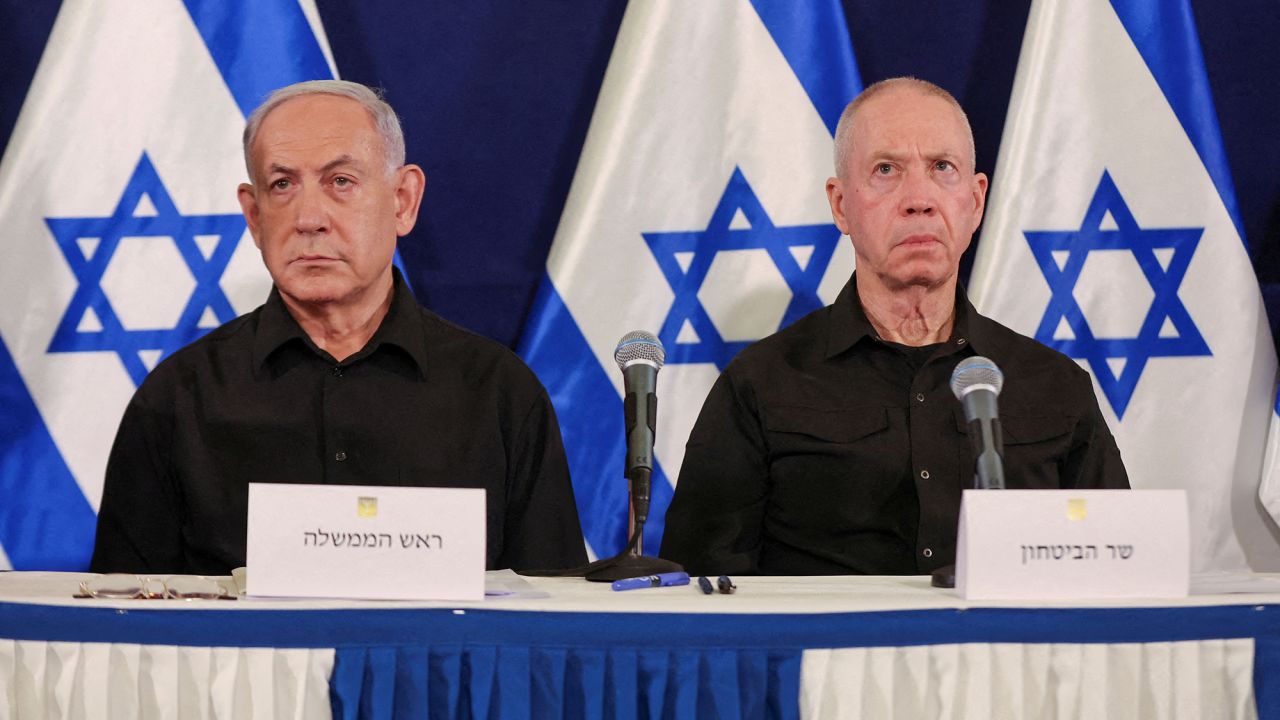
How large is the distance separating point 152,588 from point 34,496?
5.14ft

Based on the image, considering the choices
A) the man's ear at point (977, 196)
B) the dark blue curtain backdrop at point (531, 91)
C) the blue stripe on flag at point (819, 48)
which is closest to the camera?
the man's ear at point (977, 196)

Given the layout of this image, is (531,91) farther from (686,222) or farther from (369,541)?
(369,541)

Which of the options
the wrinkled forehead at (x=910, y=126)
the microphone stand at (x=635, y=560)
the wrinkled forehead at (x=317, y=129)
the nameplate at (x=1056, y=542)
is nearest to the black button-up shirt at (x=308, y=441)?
the wrinkled forehead at (x=317, y=129)

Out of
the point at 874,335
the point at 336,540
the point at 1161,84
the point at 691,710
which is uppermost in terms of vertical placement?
the point at 1161,84

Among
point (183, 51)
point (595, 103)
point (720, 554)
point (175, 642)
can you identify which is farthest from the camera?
point (595, 103)

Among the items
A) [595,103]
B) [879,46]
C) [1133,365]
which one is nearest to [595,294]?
[595,103]

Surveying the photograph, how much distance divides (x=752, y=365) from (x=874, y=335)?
9.7 inches

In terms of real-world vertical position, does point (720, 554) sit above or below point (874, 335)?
below

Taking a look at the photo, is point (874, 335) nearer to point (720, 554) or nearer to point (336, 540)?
point (720, 554)

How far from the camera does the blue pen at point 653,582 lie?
6.06 ft

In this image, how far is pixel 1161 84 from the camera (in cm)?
323

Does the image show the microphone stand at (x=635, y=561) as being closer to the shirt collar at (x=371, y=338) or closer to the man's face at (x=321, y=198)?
the shirt collar at (x=371, y=338)

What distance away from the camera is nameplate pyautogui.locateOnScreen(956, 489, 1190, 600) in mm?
1659

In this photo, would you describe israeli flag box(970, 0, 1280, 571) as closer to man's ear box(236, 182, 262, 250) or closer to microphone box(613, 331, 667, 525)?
microphone box(613, 331, 667, 525)
